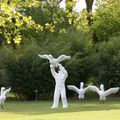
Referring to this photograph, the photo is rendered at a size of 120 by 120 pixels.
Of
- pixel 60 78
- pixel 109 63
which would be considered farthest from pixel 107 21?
pixel 60 78

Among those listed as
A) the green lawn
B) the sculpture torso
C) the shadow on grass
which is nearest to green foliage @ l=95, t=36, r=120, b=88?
the shadow on grass

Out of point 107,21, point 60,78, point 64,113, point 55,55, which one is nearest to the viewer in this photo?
point 64,113

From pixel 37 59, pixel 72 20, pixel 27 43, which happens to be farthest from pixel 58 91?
pixel 72 20

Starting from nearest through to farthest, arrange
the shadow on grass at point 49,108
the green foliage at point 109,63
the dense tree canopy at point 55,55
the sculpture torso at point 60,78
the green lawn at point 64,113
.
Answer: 1. the green lawn at point 64,113
2. the shadow on grass at point 49,108
3. the sculpture torso at point 60,78
4. the dense tree canopy at point 55,55
5. the green foliage at point 109,63

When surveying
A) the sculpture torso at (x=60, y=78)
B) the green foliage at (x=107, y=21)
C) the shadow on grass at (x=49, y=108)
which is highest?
the green foliage at (x=107, y=21)

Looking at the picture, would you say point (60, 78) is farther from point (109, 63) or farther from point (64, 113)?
point (109, 63)

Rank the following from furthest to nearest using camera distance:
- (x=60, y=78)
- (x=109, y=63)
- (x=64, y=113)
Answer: (x=109, y=63)
(x=60, y=78)
(x=64, y=113)

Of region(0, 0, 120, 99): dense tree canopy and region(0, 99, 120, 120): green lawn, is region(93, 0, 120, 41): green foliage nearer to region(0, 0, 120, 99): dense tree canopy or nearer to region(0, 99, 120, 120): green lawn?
region(0, 0, 120, 99): dense tree canopy

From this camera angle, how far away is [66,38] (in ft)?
130

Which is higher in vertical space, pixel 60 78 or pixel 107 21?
pixel 107 21

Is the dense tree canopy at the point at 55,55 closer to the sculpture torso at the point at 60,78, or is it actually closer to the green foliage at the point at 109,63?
the green foliage at the point at 109,63

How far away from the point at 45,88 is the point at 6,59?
3.85 m

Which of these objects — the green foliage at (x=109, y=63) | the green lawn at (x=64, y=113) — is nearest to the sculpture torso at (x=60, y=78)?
the green lawn at (x=64, y=113)

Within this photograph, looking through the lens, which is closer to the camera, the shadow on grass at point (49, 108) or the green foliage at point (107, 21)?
the shadow on grass at point (49, 108)
